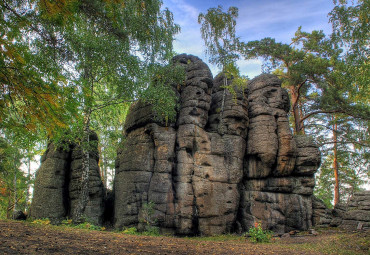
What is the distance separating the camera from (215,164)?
17734mm

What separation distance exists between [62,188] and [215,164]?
425 inches

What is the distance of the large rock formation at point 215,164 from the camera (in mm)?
16156

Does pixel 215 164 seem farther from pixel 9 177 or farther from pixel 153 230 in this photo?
pixel 9 177

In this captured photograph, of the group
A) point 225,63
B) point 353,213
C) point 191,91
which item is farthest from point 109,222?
point 353,213

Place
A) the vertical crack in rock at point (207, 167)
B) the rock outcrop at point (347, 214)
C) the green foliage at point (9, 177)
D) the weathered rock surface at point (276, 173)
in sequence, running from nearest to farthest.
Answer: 1. the vertical crack in rock at point (207, 167)
2. the rock outcrop at point (347, 214)
3. the weathered rock surface at point (276, 173)
4. the green foliage at point (9, 177)

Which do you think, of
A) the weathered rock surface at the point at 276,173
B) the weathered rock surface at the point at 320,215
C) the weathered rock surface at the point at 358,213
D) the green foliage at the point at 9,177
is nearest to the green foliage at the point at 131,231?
the weathered rock surface at the point at 276,173

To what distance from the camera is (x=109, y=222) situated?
1744cm

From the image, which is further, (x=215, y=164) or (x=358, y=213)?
(x=358, y=213)

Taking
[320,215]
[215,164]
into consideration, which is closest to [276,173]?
[320,215]

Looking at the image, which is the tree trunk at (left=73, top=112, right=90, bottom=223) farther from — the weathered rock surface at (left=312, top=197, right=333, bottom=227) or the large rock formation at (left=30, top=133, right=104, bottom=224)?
the weathered rock surface at (left=312, top=197, right=333, bottom=227)

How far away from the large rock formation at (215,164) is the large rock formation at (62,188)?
1.52 m

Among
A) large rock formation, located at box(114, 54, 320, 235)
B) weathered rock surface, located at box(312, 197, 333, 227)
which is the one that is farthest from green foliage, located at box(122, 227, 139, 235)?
weathered rock surface, located at box(312, 197, 333, 227)

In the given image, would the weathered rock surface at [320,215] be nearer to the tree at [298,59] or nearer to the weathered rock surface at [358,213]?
the weathered rock surface at [358,213]

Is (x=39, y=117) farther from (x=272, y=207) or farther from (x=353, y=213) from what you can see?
(x=353, y=213)
